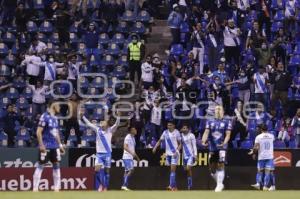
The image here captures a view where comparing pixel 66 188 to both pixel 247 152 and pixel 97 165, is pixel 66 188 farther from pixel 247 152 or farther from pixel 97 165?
pixel 247 152

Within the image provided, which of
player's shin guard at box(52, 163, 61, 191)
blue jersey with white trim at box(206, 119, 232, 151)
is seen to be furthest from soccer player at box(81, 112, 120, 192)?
player's shin guard at box(52, 163, 61, 191)

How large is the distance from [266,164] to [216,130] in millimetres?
2257

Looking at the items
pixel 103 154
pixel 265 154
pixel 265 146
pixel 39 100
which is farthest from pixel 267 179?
pixel 39 100

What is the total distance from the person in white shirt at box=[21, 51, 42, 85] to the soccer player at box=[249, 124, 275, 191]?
861 cm

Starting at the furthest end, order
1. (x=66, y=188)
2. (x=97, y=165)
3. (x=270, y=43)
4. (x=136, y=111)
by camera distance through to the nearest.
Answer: (x=270, y=43), (x=136, y=111), (x=66, y=188), (x=97, y=165)

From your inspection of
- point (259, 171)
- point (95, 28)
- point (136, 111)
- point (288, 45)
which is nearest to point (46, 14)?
point (95, 28)

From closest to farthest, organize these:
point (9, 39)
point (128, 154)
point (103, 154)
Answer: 1. point (103, 154)
2. point (128, 154)
3. point (9, 39)

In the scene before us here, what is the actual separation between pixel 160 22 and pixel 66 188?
30.6 feet

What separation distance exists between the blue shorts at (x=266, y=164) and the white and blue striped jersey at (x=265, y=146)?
0.13 meters

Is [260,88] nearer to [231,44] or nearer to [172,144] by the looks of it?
[231,44]

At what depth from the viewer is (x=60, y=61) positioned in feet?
105

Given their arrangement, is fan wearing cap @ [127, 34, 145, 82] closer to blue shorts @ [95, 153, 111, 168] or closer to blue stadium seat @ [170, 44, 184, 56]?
blue stadium seat @ [170, 44, 184, 56]

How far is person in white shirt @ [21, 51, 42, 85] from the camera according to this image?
31516mm

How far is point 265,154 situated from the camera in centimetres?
2603
